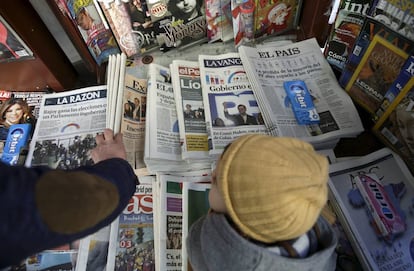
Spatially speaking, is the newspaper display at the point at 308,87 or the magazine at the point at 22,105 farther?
the magazine at the point at 22,105

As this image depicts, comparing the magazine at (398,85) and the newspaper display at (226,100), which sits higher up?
the magazine at (398,85)

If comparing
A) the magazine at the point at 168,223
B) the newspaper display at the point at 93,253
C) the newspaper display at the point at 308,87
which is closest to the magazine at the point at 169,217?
the magazine at the point at 168,223

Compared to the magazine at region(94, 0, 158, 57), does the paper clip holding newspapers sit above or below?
below

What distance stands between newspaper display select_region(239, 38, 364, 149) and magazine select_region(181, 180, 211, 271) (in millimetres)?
206

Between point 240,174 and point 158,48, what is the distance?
617 millimetres

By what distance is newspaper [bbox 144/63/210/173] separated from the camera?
742mm

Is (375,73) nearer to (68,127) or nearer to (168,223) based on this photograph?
(168,223)

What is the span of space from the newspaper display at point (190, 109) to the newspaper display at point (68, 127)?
0.20 metres

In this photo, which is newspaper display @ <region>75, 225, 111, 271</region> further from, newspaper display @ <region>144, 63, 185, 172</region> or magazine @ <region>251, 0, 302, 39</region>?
magazine @ <region>251, 0, 302, 39</region>

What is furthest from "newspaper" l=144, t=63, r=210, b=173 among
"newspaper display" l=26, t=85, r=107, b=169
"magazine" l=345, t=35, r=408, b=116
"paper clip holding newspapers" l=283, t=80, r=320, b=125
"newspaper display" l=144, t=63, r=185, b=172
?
"magazine" l=345, t=35, r=408, b=116

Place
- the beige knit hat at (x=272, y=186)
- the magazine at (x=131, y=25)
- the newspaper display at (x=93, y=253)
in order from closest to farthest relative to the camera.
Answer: the beige knit hat at (x=272, y=186) < the newspaper display at (x=93, y=253) < the magazine at (x=131, y=25)

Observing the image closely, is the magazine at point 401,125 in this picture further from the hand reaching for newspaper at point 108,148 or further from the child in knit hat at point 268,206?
the hand reaching for newspaper at point 108,148

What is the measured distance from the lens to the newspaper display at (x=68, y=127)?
2.63 ft

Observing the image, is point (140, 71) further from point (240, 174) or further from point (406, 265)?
point (406, 265)
